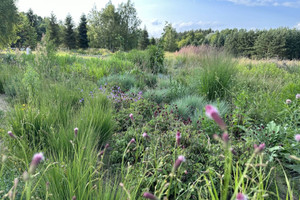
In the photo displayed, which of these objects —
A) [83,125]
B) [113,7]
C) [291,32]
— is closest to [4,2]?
[83,125]

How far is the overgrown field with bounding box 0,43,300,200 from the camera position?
39.1 inches

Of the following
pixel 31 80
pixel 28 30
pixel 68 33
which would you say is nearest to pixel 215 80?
pixel 31 80

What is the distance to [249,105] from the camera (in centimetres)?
263

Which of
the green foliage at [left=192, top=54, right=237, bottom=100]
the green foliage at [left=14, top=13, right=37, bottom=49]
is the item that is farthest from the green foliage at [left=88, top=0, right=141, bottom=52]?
the green foliage at [left=192, top=54, right=237, bottom=100]

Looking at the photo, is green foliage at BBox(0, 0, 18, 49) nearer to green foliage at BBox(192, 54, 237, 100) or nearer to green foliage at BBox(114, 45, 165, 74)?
green foliage at BBox(114, 45, 165, 74)

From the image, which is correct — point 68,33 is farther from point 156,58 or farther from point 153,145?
point 153,145

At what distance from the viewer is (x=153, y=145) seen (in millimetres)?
1424

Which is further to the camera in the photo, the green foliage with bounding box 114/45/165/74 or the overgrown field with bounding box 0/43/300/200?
the green foliage with bounding box 114/45/165/74

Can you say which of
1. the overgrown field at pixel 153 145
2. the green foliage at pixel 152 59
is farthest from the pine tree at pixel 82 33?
the overgrown field at pixel 153 145

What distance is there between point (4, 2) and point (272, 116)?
1985 centimetres

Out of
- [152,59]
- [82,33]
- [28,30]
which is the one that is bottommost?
[152,59]

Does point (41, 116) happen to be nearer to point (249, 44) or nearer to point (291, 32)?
point (249, 44)

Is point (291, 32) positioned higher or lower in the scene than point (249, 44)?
higher

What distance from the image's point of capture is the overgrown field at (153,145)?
993 mm
